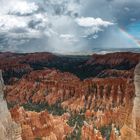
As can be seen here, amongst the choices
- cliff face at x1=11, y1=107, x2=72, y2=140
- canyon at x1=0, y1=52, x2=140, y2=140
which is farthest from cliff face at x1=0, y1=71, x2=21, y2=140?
cliff face at x1=11, y1=107, x2=72, y2=140

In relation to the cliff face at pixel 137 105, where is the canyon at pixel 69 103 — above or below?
below

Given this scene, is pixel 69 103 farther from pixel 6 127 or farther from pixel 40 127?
pixel 6 127

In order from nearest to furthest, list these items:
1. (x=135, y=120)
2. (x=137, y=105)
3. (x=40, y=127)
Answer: (x=137, y=105), (x=135, y=120), (x=40, y=127)

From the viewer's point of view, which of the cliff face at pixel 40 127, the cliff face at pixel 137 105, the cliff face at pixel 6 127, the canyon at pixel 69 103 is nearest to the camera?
the cliff face at pixel 6 127

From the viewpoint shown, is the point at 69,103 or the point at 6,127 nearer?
the point at 6,127

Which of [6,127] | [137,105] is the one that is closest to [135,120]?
[137,105]

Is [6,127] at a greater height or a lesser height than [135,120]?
greater

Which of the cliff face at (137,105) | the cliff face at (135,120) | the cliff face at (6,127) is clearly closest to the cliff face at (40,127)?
the cliff face at (135,120)

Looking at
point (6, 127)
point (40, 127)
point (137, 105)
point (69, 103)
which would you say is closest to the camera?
point (6, 127)

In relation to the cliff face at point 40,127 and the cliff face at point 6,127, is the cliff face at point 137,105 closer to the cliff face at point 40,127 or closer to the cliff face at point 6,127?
the cliff face at point 6,127

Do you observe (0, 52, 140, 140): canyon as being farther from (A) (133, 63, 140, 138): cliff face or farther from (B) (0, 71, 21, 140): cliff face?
(B) (0, 71, 21, 140): cliff face

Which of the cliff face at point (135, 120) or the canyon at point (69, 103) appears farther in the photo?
the canyon at point (69, 103)

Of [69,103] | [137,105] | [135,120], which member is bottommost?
[69,103]

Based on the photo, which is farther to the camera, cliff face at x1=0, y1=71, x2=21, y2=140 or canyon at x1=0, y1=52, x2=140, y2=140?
canyon at x1=0, y1=52, x2=140, y2=140
